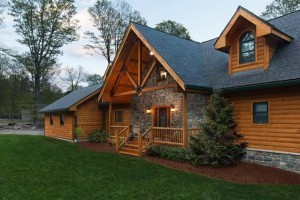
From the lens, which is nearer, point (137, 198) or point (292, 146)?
point (137, 198)

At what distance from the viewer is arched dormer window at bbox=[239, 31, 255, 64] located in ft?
36.3

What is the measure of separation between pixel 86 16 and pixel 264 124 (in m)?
32.4

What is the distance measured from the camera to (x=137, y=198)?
6.57m

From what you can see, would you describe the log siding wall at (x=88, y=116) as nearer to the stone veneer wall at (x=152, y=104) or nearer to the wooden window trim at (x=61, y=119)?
the wooden window trim at (x=61, y=119)

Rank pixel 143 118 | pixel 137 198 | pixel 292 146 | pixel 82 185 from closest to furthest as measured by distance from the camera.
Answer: pixel 137 198
pixel 82 185
pixel 292 146
pixel 143 118

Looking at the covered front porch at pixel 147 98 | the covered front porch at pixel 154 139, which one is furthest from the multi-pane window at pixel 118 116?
the covered front porch at pixel 154 139

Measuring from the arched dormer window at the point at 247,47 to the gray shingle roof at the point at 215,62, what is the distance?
645 millimetres

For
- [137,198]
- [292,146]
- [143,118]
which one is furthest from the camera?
[143,118]

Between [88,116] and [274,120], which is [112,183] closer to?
[274,120]

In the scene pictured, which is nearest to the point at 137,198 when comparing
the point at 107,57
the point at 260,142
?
the point at 260,142

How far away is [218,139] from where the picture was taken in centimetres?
1003

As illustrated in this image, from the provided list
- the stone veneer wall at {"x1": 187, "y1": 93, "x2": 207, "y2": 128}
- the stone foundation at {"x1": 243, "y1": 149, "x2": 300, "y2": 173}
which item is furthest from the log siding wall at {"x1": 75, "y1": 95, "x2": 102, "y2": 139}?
the stone foundation at {"x1": 243, "y1": 149, "x2": 300, "y2": 173}

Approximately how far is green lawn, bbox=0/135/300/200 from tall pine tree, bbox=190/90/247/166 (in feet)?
4.66

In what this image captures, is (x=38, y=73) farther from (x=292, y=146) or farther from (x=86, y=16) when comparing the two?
(x=292, y=146)
